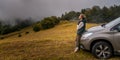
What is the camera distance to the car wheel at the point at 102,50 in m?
11.2

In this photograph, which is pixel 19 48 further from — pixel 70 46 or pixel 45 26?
pixel 45 26

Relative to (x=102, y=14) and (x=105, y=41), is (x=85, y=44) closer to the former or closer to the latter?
(x=105, y=41)

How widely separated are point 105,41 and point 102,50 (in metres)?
0.41

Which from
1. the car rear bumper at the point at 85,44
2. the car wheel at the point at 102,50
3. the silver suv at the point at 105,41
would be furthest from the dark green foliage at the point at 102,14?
the car wheel at the point at 102,50

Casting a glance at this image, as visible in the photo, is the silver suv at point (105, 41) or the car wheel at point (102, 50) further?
the car wheel at point (102, 50)

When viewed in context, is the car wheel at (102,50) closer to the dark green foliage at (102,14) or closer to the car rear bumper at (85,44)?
the car rear bumper at (85,44)

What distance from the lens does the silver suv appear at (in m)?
11.0

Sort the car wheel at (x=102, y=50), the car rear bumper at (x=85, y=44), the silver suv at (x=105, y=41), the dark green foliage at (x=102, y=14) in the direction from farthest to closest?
the dark green foliage at (x=102, y=14), the car rear bumper at (x=85, y=44), the car wheel at (x=102, y=50), the silver suv at (x=105, y=41)

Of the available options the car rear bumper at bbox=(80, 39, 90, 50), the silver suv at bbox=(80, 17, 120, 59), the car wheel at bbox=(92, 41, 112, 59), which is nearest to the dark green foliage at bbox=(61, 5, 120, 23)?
the car rear bumper at bbox=(80, 39, 90, 50)

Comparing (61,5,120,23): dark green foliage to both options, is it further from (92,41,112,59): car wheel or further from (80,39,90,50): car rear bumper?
(92,41,112,59): car wheel

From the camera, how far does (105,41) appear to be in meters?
11.3

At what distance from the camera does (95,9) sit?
123500 millimetres

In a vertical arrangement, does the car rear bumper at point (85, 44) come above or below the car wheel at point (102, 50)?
above

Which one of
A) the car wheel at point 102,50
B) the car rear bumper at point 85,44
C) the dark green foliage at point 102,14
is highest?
the dark green foliage at point 102,14
